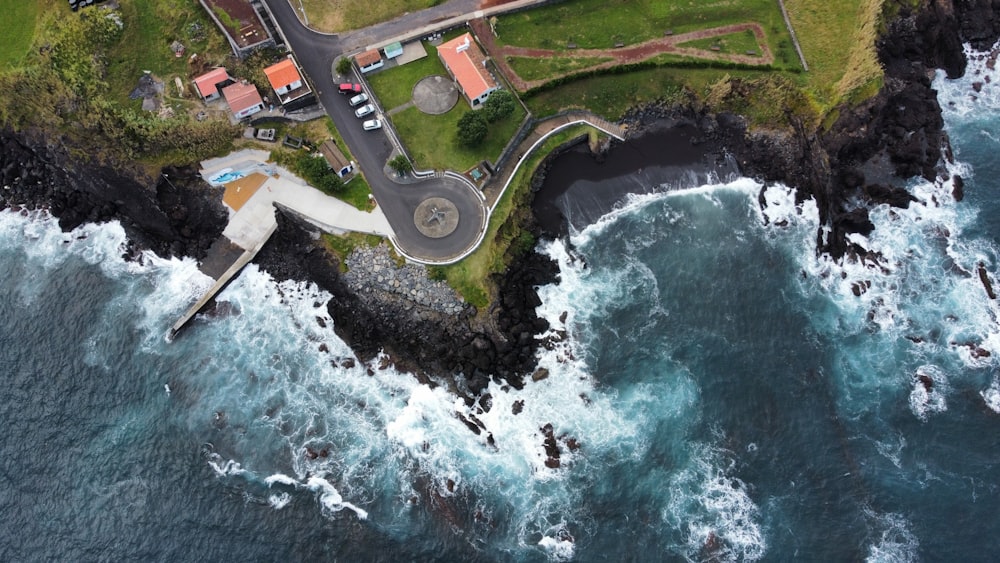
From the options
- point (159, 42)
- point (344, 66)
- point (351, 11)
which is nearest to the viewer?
point (344, 66)

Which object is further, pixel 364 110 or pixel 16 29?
pixel 16 29

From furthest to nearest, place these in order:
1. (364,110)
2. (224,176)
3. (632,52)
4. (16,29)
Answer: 1. (632,52)
2. (16,29)
3. (364,110)
4. (224,176)

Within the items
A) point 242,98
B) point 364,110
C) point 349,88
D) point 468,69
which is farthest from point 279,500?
point 468,69

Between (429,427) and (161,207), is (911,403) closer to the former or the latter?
(429,427)

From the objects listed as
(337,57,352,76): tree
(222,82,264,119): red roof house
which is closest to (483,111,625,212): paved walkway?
(337,57,352,76): tree

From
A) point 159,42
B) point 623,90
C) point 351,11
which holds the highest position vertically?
point 351,11

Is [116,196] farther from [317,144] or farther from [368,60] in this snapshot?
[368,60]

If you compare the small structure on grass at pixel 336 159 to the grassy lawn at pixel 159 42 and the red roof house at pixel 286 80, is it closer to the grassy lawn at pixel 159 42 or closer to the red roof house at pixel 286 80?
the red roof house at pixel 286 80
